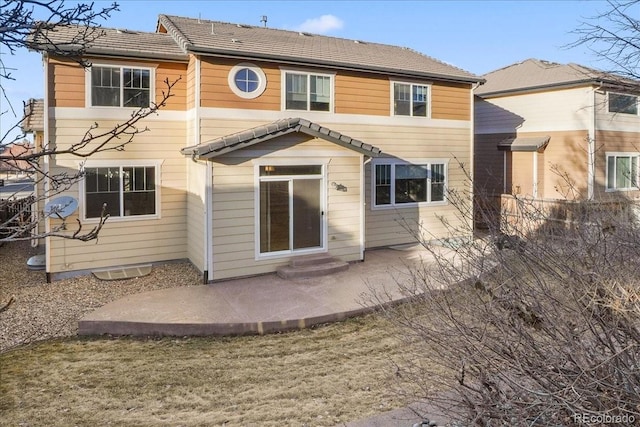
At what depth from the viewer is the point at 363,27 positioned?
64.0 feet

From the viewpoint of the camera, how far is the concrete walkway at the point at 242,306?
7.39 metres

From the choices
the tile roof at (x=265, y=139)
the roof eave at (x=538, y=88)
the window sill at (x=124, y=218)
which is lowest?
the window sill at (x=124, y=218)

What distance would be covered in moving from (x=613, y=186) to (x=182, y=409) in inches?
667

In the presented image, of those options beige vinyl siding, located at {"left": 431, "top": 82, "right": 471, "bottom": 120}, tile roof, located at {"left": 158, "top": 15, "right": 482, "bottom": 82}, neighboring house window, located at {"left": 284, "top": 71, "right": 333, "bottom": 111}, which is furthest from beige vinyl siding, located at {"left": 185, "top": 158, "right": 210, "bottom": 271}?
beige vinyl siding, located at {"left": 431, "top": 82, "right": 471, "bottom": 120}

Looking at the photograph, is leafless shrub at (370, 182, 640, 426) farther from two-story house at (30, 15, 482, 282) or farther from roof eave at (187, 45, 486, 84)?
roof eave at (187, 45, 486, 84)

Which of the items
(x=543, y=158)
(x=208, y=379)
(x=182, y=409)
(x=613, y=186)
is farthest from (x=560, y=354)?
(x=613, y=186)

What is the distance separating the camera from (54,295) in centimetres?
909

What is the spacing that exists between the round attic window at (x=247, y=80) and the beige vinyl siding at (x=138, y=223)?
1712 millimetres

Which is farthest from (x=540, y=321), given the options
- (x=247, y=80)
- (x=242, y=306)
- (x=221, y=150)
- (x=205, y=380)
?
(x=247, y=80)

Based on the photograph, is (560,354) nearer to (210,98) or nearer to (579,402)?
(579,402)

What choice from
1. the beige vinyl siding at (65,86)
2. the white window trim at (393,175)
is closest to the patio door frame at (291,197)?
the white window trim at (393,175)

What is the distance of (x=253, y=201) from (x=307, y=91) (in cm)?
353

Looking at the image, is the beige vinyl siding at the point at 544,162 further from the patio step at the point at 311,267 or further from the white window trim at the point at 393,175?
the patio step at the point at 311,267

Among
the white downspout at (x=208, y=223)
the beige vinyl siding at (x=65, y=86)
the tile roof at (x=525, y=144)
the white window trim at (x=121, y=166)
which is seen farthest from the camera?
the tile roof at (x=525, y=144)
